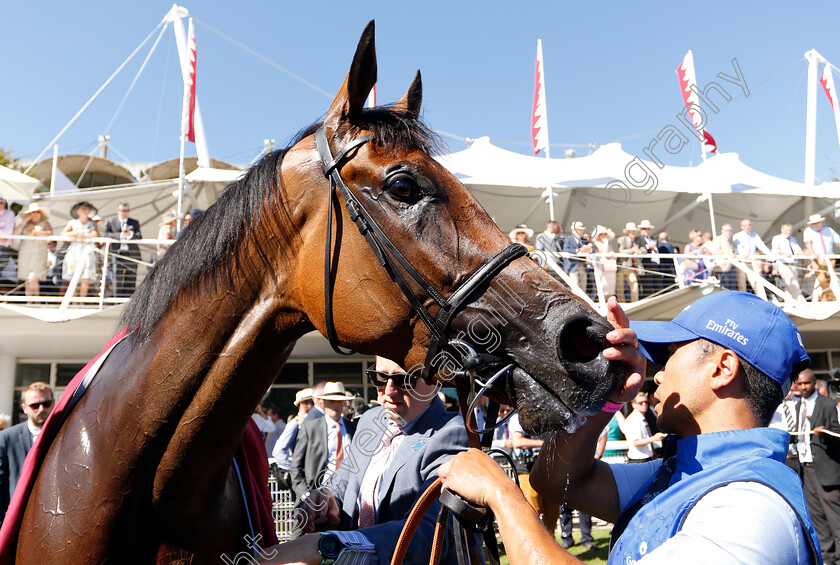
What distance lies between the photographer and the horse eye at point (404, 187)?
1827mm

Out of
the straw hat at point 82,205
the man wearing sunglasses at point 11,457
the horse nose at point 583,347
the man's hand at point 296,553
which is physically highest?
the straw hat at point 82,205

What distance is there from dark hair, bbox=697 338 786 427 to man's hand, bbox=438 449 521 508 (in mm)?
716

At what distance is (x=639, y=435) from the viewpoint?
8.48 meters

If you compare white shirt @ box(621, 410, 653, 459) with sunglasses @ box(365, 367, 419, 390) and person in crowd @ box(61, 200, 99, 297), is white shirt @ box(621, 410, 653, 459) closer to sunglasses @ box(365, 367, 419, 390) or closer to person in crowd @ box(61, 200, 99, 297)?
sunglasses @ box(365, 367, 419, 390)

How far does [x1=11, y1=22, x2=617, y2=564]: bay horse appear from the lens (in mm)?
1746

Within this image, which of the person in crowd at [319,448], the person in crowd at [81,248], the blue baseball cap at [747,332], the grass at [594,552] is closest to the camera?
the blue baseball cap at [747,332]

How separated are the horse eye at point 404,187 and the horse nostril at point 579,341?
0.58 meters

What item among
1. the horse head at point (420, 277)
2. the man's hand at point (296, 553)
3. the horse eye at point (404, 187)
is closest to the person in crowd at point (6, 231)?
the horse head at point (420, 277)

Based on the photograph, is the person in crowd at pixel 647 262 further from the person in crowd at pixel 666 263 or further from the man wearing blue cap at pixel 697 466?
the man wearing blue cap at pixel 697 466

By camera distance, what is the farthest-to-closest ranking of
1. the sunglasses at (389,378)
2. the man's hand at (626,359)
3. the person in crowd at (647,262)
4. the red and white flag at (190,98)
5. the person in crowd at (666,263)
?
the red and white flag at (190,98) < the person in crowd at (666,263) < the person in crowd at (647,262) < the sunglasses at (389,378) < the man's hand at (626,359)

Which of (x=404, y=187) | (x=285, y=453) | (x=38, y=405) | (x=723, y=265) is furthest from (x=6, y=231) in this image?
(x=723, y=265)

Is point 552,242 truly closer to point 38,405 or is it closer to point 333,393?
point 333,393

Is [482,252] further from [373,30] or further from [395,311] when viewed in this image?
[373,30]

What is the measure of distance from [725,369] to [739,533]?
1.70ft
